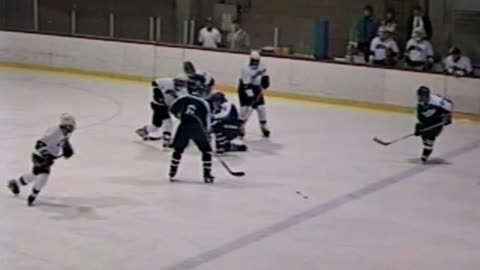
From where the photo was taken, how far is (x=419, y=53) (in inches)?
610

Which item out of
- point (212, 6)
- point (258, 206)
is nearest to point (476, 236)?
point (258, 206)

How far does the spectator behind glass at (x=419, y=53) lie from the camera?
603 inches

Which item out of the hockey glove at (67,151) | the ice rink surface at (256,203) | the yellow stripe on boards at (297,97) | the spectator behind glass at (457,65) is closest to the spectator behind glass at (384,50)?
the yellow stripe on boards at (297,97)

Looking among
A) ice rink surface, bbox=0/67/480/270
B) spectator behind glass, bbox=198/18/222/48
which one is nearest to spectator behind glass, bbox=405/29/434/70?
ice rink surface, bbox=0/67/480/270

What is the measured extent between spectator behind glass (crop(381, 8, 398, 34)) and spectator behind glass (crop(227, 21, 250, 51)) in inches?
92.6

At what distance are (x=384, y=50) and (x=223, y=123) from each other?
16.9ft

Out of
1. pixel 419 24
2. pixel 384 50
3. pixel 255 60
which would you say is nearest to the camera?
pixel 255 60

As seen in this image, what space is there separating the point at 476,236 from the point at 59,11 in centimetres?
1336

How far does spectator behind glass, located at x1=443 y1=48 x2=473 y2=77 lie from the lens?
14445 millimetres

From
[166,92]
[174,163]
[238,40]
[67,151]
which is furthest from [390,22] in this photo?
[67,151]

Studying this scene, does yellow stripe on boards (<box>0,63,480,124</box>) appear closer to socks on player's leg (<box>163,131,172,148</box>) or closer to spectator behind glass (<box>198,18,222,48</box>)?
spectator behind glass (<box>198,18,222,48</box>)

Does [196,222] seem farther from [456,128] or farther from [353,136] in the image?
[456,128]

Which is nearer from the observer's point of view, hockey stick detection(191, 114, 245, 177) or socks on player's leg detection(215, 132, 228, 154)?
hockey stick detection(191, 114, 245, 177)

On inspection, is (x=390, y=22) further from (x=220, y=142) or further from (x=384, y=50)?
(x=220, y=142)
